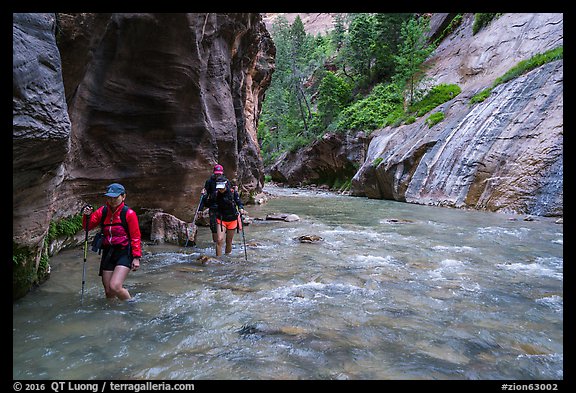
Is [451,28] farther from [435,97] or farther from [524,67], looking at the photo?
[524,67]

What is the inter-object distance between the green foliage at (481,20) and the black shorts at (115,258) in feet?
104

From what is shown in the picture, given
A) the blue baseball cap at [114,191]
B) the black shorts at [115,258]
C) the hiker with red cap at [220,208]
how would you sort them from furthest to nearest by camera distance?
1. the hiker with red cap at [220,208]
2. the black shorts at [115,258]
3. the blue baseball cap at [114,191]

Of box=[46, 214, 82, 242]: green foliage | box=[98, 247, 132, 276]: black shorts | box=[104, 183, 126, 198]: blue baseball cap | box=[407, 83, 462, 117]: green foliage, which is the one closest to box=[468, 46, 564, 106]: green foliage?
box=[407, 83, 462, 117]: green foliage

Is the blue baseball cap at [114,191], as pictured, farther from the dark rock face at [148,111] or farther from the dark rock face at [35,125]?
the dark rock face at [148,111]

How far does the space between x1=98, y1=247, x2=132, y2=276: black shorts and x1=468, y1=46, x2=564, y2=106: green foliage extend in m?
21.1

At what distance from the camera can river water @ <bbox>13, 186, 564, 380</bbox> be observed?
3348mm

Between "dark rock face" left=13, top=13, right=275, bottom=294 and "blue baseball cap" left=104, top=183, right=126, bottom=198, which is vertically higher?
"dark rock face" left=13, top=13, right=275, bottom=294

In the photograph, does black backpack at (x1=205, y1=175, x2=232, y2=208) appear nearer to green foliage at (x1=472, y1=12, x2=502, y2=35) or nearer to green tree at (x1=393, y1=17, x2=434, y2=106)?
green tree at (x1=393, y1=17, x2=434, y2=106)

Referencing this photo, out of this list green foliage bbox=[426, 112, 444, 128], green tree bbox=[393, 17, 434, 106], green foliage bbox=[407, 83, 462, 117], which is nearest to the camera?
green foliage bbox=[426, 112, 444, 128]

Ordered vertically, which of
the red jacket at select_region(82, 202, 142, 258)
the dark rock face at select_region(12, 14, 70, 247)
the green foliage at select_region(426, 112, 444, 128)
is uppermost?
Answer: the green foliage at select_region(426, 112, 444, 128)

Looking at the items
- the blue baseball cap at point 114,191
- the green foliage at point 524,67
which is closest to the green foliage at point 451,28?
the green foliage at point 524,67

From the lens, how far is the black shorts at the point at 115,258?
5.23m
